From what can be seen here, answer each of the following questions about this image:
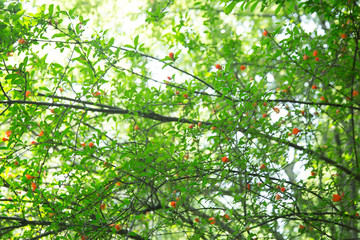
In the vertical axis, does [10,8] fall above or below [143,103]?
above

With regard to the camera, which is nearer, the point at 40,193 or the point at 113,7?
the point at 40,193

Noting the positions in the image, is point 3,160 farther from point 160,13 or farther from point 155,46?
point 155,46

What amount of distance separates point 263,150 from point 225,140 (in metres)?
0.34

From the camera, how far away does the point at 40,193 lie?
7.43ft

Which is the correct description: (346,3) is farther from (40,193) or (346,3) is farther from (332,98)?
(40,193)

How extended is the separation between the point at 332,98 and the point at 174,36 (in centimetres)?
181

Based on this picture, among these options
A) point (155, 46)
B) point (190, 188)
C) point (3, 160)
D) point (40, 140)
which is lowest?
point (190, 188)

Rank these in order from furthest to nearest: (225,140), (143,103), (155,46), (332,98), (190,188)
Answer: (155,46) < (332,98) < (143,103) < (225,140) < (190,188)

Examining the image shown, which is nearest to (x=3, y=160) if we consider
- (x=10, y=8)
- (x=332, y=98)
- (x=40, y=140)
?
(x=40, y=140)

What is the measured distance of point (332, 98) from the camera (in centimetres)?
344

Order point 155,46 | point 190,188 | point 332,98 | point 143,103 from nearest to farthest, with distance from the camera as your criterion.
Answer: point 190,188
point 143,103
point 332,98
point 155,46

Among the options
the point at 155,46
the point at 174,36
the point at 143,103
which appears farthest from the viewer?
the point at 155,46

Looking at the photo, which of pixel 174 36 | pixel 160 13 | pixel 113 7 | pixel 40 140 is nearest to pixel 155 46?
pixel 113 7

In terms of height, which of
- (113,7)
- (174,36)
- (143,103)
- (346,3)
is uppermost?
(113,7)
